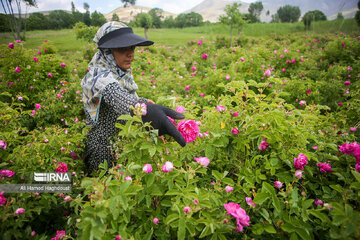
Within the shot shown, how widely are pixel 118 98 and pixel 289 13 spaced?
41.8 metres

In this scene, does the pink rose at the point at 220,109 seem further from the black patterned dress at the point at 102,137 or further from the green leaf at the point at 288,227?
the green leaf at the point at 288,227

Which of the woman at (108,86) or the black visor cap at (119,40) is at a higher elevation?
the black visor cap at (119,40)

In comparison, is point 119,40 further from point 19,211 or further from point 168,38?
point 168,38

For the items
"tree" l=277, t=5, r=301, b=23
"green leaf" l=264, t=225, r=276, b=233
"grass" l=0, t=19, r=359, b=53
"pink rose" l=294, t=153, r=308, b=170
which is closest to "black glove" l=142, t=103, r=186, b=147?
"green leaf" l=264, t=225, r=276, b=233

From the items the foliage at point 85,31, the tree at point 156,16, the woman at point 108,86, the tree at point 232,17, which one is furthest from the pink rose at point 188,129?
the tree at point 156,16

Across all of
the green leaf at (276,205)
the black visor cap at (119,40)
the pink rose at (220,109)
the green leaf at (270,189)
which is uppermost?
the black visor cap at (119,40)

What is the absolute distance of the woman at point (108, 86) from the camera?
1313 mm

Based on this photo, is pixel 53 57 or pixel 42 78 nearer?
pixel 42 78

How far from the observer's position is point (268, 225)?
0.90 m

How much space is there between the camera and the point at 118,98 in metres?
1.25

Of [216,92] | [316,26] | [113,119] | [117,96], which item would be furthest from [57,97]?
[316,26]

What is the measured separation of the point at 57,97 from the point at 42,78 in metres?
0.78

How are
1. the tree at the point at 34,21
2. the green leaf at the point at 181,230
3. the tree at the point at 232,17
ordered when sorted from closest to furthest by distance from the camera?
the green leaf at the point at 181,230, the tree at the point at 34,21, the tree at the point at 232,17

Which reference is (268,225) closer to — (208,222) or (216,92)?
(208,222)
